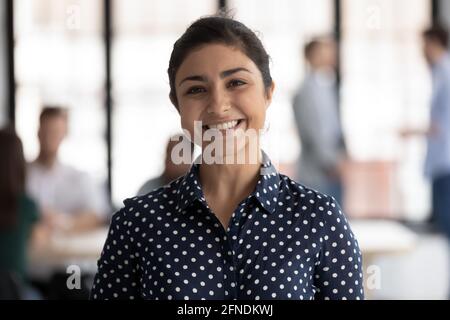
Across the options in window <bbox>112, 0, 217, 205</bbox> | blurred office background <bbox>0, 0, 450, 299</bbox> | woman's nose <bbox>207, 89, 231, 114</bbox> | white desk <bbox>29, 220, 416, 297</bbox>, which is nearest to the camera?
woman's nose <bbox>207, 89, 231, 114</bbox>

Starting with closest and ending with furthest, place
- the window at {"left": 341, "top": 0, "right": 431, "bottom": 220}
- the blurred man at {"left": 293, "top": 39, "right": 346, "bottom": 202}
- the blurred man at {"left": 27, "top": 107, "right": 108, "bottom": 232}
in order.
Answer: the blurred man at {"left": 27, "top": 107, "right": 108, "bottom": 232} < the blurred man at {"left": 293, "top": 39, "right": 346, "bottom": 202} < the window at {"left": 341, "top": 0, "right": 431, "bottom": 220}

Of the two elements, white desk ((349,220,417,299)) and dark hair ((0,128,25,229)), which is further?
white desk ((349,220,417,299))

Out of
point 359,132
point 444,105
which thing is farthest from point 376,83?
point 444,105

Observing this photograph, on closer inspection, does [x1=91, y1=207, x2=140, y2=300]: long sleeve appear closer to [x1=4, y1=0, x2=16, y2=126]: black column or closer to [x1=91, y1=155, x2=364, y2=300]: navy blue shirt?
[x1=91, y1=155, x2=364, y2=300]: navy blue shirt

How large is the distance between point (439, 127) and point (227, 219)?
3.15 metres

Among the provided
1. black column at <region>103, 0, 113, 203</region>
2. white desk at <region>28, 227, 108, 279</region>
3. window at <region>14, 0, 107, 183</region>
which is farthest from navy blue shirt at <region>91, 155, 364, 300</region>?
window at <region>14, 0, 107, 183</region>

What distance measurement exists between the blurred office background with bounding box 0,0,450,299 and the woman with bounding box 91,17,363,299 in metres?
3.96

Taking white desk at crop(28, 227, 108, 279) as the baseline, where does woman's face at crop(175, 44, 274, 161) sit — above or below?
above

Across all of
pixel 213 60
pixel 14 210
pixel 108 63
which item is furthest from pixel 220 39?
pixel 108 63

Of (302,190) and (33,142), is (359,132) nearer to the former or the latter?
(33,142)

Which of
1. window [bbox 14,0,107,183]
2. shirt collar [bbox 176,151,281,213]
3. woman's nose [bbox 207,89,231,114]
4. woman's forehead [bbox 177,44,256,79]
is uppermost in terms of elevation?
window [bbox 14,0,107,183]

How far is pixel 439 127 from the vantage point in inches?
154

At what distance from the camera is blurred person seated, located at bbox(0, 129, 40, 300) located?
8.39 ft

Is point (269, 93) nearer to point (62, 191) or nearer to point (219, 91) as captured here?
point (219, 91)
